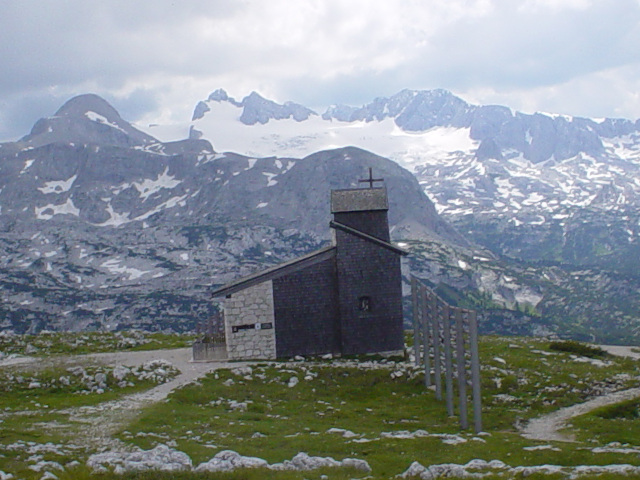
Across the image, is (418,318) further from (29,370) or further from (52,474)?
(52,474)

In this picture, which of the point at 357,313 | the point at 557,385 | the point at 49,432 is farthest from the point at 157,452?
the point at 357,313

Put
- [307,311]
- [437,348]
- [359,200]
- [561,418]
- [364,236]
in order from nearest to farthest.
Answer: [561,418], [437,348], [307,311], [364,236], [359,200]

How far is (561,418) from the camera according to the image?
90.7ft

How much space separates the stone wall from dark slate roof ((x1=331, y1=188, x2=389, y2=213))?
7.44m

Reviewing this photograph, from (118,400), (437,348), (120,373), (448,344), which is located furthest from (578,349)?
(118,400)

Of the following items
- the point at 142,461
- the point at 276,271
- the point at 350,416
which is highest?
the point at 276,271

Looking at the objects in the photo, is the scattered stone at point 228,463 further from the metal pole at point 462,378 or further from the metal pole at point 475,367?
the metal pole at point 462,378

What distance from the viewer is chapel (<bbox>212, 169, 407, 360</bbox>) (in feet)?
139

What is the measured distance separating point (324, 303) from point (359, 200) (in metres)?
7.68

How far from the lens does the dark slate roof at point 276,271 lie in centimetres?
4228

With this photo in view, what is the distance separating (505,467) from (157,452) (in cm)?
927

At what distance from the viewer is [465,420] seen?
2575 centimetres

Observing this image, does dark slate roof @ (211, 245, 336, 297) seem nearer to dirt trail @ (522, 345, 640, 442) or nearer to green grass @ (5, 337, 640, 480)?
green grass @ (5, 337, 640, 480)

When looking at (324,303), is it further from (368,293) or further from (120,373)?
(120,373)
